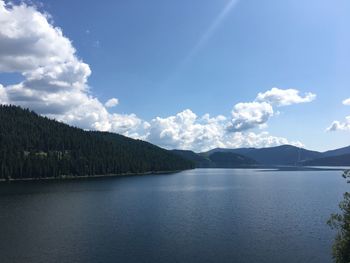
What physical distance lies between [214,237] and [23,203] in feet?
237

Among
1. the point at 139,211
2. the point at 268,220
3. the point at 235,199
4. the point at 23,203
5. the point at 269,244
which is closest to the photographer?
the point at 269,244

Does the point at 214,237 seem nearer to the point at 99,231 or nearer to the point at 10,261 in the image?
the point at 99,231

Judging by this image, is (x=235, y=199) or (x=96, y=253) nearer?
(x=96, y=253)

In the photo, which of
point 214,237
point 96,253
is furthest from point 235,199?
point 96,253

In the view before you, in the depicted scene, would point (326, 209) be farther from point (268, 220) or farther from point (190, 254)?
point (190, 254)

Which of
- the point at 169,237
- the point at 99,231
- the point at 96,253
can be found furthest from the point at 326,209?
the point at 96,253

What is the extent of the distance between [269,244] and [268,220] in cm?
2367

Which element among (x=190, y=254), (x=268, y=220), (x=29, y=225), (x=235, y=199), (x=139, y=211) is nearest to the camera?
(x=190, y=254)

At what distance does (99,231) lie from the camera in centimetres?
7581

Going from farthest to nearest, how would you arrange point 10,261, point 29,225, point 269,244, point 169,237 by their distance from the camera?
point 29,225 < point 169,237 < point 269,244 < point 10,261

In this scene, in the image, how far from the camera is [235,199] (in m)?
131

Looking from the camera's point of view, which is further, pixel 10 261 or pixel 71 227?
pixel 71 227

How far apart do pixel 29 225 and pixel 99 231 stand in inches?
685

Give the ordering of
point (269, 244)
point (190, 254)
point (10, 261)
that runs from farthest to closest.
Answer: point (269, 244), point (190, 254), point (10, 261)
